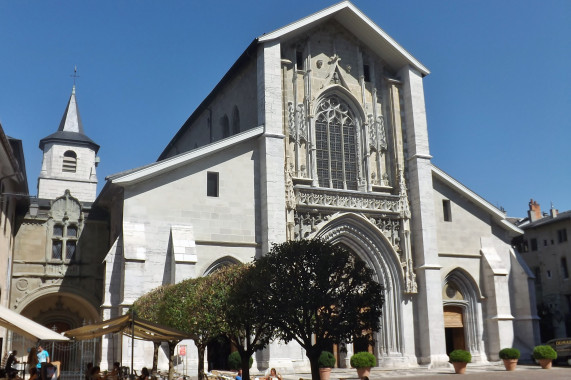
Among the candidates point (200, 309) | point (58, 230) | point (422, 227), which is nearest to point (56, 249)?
point (58, 230)

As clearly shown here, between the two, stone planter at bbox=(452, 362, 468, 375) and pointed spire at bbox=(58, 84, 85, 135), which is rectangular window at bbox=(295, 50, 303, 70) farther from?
pointed spire at bbox=(58, 84, 85, 135)

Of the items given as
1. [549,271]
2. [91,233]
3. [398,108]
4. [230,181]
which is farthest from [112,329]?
[549,271]

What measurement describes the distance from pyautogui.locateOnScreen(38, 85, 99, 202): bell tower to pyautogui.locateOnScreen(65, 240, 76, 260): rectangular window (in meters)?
23.3

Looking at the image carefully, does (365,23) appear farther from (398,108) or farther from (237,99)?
(237,99)

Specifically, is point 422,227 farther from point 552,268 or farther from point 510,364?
point 552,268

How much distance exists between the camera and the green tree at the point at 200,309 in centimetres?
1841

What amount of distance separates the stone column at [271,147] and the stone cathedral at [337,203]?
0.06m

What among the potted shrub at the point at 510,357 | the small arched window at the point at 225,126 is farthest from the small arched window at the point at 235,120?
the potted shrub at the point at 510,357

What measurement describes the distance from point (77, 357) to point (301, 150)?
15431 millimetres

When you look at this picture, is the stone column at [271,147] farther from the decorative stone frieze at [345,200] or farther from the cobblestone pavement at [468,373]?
the cobblestone pavement at [468,373]

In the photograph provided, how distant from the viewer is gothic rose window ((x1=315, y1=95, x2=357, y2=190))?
29.9 m

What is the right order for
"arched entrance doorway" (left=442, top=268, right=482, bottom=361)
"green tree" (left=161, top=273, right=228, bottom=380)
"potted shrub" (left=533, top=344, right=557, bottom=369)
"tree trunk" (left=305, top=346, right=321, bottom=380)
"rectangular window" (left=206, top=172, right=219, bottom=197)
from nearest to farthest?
1. "tree trunk" (left=305, top=346, right=321, bottom=380)
2. "green tree" (left=161, top=273, right=228, bottom=380)
3. "rectangular window" (left=206, top=172, right=219, bottom=197)
4. "potted shrub" (left=533, top=344, right=557, bottom=369)
5. "arched entrance doorway" (left=442, top=268, right=482, bottom=361)

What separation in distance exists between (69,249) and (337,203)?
13767 mm

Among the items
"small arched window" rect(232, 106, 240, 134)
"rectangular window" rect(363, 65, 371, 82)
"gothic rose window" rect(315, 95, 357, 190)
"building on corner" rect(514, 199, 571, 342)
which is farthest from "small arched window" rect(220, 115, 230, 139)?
"building on corner" rect(514, 199, 571, 342)
